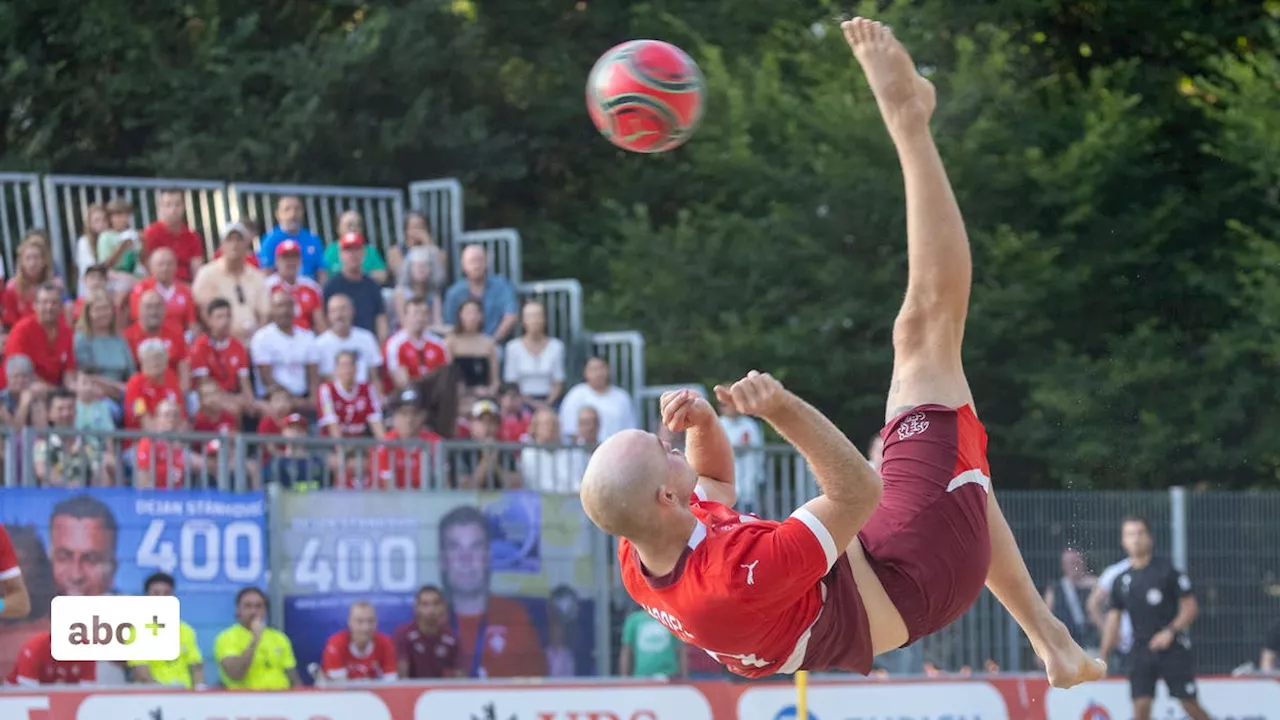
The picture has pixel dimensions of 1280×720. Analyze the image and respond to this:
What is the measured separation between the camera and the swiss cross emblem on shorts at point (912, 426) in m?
6.32

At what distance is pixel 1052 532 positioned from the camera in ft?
46.9

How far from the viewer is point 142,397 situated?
1252cm

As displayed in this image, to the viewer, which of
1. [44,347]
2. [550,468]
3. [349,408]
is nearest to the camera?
[44,347]

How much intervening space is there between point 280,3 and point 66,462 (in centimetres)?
1258

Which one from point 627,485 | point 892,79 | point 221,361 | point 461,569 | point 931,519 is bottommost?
point 461,569

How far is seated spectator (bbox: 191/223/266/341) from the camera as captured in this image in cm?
1388

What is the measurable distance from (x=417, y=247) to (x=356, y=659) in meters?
4.32

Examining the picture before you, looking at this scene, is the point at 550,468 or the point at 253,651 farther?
Answer: the point at 550,468

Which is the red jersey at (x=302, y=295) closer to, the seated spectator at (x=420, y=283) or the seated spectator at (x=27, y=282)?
the seated spectator at (x=420, y=283)

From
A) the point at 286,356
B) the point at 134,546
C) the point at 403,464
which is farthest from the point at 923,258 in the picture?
the point at 286,356

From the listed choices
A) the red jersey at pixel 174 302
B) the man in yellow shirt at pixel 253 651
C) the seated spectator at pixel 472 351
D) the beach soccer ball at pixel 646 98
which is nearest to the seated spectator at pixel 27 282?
the red jersey at pixel 174 302

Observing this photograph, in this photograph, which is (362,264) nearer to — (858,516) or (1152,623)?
(1152,623)

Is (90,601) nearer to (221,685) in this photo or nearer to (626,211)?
(221,685)

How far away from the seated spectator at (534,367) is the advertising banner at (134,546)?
3.43 meters
